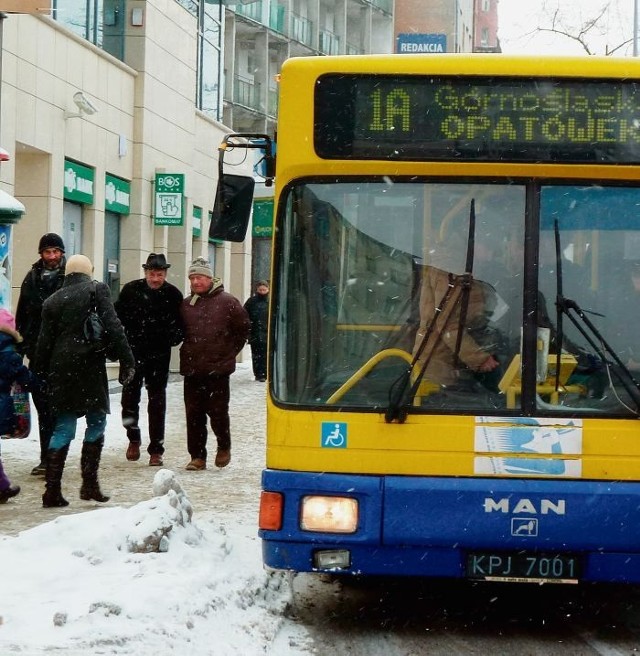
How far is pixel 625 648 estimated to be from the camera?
6.39m

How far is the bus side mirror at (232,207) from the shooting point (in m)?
6.89

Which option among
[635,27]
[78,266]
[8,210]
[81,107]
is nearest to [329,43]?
[635,27]

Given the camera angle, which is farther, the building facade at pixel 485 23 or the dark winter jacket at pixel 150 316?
the building facade at pixel 485 23

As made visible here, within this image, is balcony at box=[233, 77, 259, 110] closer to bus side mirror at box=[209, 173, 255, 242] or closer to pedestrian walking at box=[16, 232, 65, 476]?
pedestrian walking at box=[16, 232, 65, 476]

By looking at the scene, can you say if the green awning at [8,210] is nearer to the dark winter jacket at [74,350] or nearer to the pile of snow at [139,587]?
the dark winter jacket at [74,350]

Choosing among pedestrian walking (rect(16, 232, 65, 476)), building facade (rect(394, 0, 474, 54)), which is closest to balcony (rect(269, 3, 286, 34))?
building facade (rect(394, 0, 474, 54))

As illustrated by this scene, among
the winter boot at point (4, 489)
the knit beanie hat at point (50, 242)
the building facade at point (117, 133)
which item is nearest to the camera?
the winter boot at point (4, 489)

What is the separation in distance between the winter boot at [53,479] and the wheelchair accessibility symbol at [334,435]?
13.3ft

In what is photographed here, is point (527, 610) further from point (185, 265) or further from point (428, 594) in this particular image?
point (185, 265)

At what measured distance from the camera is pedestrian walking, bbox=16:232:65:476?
1148cm

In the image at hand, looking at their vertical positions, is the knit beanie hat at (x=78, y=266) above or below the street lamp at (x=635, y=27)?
below

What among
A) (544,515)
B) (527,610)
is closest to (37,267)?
(527,610)

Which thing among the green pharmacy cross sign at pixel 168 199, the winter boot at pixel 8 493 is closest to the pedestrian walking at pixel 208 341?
the winter boot at pixel 8 493

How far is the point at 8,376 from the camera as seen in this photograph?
10305mm
